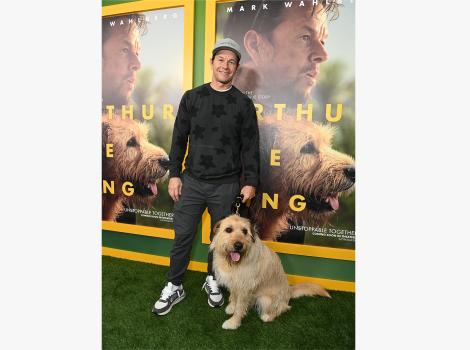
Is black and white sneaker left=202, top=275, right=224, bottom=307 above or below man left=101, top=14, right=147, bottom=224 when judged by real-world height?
below

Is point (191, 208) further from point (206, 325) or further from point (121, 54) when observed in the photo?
point (121, 54)

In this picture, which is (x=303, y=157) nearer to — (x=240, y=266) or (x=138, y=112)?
(x=240, y=266)

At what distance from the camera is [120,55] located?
230 cm

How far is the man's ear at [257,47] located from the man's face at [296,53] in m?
0.01

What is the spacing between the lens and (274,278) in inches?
74.0

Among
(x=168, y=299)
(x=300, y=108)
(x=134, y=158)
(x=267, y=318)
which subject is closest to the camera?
(x=267, y=318)

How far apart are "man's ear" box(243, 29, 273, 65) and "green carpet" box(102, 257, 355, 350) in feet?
5.45

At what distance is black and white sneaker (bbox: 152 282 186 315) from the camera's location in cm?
188

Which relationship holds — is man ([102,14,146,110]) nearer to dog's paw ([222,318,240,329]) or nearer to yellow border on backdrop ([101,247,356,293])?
yellow border on backdrop ([101,247,356,293])

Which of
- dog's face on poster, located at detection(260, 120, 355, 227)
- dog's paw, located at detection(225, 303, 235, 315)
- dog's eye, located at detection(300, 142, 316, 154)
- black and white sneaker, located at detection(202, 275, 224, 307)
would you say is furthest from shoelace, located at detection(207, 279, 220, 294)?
dog's eye, located at detection(300, 142, 316, 154)

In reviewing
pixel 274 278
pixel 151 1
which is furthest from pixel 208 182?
pixel 151 1

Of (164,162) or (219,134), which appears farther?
(164,162)

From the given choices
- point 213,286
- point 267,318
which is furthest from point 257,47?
point 267,318

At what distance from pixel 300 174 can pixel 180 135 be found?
2.89 feet
